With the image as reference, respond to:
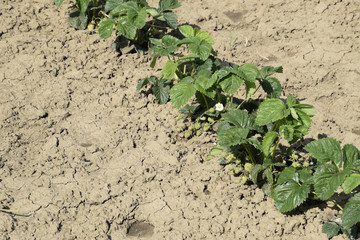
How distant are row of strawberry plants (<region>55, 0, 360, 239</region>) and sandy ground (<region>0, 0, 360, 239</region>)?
0.51 ft

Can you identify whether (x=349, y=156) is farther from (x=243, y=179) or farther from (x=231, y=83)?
(x=231, y=83)

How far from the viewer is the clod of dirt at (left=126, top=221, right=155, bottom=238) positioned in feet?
10.8

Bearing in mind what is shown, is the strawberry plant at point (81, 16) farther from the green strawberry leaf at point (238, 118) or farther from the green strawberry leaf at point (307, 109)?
the green strawberry leaf at point (307, 109)

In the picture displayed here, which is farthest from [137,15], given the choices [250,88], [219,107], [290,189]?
[290,189]

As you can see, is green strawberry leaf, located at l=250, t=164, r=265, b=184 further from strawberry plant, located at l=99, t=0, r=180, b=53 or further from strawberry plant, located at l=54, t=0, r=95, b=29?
strawberry plant, located at l=54, t=0, r=95, b=29

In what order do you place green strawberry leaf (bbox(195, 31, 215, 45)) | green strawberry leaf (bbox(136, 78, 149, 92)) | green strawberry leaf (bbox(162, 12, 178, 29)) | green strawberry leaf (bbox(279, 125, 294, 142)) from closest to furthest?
green strawberry leaf (bbox(279, 125, 294, 142))
green strawberry leaf (bbox(195, 31, 215, 45))
green strawberry leaf (bbox(136, 78, 149, 92))
green strawberry leaf (bbox(162, 12, 178, 29))

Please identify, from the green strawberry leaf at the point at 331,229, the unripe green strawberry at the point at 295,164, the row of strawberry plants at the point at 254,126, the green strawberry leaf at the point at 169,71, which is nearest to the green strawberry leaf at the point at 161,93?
the row of strawberry plants at the point at 254,126

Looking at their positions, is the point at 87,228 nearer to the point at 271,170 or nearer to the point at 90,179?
the point at 90,179

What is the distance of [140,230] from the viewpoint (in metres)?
3.33

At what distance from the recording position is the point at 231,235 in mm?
3295

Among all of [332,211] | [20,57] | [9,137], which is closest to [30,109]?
[9,137]

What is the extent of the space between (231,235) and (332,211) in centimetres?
70

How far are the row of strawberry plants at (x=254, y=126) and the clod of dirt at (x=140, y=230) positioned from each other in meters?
0.71

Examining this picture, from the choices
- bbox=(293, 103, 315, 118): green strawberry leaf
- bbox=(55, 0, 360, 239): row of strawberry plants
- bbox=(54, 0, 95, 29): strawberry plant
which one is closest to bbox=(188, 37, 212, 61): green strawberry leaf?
bbox=(55, 0, 360, 239): row of strawberry plants
